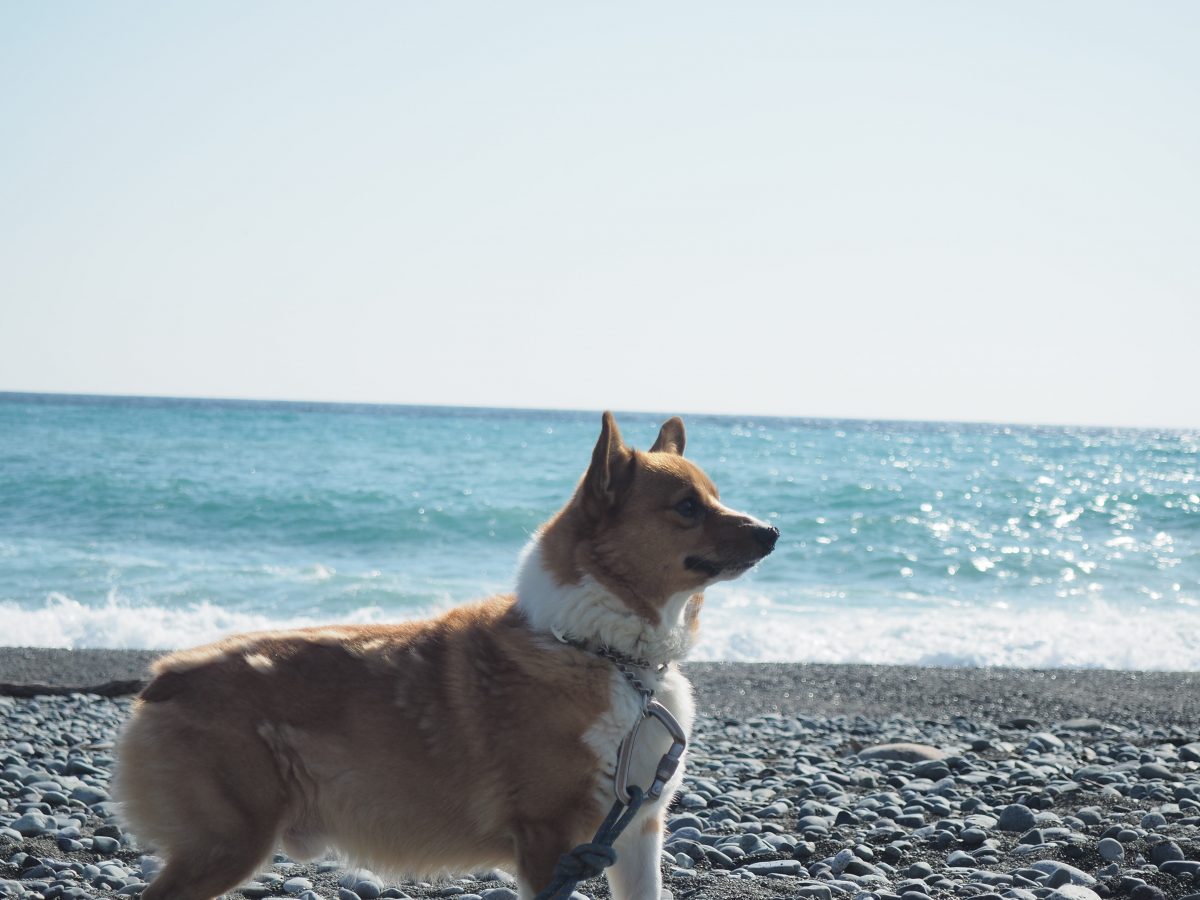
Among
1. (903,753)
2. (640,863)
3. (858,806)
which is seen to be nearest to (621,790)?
(640,863)

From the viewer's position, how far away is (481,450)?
38219 millimetres

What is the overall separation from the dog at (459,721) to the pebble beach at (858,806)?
1036mm

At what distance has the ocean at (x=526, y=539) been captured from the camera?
14203 mm

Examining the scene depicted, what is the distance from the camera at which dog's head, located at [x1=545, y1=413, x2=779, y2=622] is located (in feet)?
12.1

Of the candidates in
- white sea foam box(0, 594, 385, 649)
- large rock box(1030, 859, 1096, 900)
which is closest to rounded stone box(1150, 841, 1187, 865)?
large rock box(1030, 859, 1096, 900)

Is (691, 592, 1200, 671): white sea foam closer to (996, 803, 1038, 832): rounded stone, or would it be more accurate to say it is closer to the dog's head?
(996, 803, 1038, 832): rounded stone

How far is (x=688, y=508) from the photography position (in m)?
3.80

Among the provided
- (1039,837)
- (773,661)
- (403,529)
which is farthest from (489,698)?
(403,529)

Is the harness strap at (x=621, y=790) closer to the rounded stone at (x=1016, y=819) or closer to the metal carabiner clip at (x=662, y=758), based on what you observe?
the metal carabiner clip at (x=662, y=758)

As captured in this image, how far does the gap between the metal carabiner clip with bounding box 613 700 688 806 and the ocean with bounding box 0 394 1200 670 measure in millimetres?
9833

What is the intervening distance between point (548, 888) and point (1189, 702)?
889 cm

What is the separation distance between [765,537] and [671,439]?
0.70 meters

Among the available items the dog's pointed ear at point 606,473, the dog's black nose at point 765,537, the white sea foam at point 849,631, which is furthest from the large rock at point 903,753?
the white sea foam at point 849,631

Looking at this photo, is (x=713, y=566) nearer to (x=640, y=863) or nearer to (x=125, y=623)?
(x=640, y=863)
